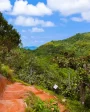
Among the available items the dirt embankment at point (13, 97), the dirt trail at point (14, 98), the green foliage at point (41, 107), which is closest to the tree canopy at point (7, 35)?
the dirt embankment at point (13, 97)

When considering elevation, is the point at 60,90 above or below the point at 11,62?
below

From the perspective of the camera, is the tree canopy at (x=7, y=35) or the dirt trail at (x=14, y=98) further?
the tree canopy at (x=7, y=35)

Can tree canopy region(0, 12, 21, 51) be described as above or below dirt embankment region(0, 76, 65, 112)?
above

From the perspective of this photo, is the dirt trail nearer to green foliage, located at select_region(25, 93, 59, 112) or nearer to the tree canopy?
green foliage, located at select_region(25, 93, 59, 112)

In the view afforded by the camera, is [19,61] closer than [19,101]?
No

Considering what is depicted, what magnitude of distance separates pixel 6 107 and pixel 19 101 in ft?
4.85

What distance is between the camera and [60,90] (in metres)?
28.1

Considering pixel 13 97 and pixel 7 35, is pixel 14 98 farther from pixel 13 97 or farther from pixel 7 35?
pixel 7 35

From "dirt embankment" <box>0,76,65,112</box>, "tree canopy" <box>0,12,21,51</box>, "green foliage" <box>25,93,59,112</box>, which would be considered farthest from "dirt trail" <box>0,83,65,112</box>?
"tree canopy" <box>0,12,21,51</box>

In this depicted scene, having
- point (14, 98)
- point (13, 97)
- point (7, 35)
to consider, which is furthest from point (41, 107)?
point (7, 35)

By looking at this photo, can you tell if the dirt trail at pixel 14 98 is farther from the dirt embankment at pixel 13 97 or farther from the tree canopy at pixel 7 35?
the tree canopy at pixel 7 35

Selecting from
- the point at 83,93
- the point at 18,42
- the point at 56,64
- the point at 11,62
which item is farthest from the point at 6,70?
the point at 56,64

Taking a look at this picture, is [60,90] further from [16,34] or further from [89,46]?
[89,46]

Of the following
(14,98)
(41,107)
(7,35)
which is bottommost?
(41,107)
